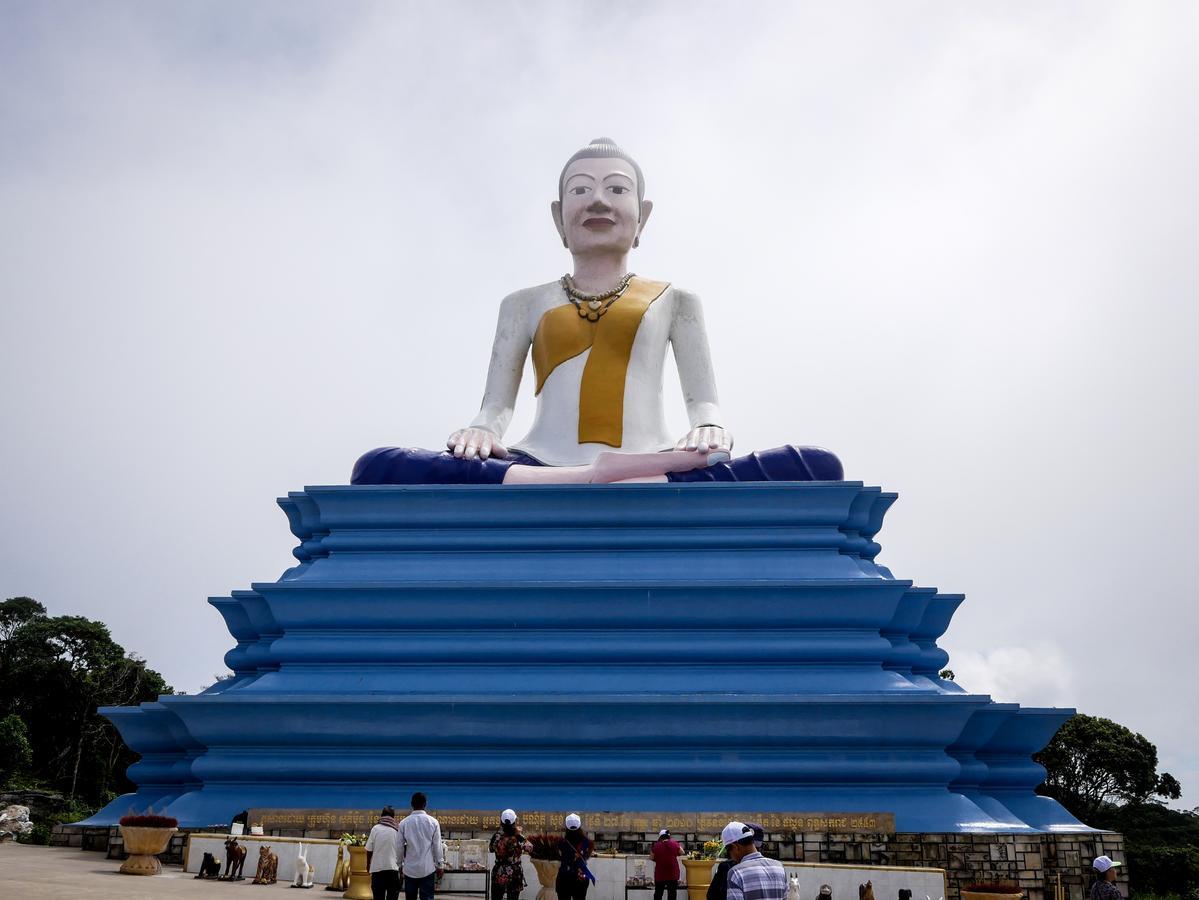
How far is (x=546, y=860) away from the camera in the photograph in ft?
25.7

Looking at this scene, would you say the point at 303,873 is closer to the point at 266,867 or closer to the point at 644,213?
the point at 266,867

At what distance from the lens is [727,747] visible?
1069cm

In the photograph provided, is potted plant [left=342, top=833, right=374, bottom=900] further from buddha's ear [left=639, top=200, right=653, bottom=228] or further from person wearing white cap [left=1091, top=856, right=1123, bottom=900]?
buddha's ear [left=639, top=200, right=653, bottom=228]

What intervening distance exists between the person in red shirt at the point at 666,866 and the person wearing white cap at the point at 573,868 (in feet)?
3.11

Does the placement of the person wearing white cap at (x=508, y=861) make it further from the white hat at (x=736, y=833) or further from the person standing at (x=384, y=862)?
the white hat at (x=736, y=833)

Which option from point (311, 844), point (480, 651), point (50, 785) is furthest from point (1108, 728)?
point (50, 785)

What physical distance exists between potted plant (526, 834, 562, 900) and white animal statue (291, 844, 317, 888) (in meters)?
2.28

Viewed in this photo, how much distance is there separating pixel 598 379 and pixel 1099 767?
19.3 m

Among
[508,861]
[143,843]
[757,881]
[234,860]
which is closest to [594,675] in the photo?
[234,860]

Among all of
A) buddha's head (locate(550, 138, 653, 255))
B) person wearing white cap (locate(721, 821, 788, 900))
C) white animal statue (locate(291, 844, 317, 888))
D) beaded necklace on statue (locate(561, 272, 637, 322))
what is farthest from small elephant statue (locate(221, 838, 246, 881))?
buddha's head (locate(550, 138, 653, 255))

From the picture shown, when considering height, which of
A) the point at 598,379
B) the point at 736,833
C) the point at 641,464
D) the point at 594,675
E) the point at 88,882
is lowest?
the point at 88,882

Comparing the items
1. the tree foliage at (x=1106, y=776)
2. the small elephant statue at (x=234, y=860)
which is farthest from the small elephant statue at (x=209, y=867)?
the tree foliage at (x=1106, y=776)

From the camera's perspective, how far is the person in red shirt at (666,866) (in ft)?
26.1

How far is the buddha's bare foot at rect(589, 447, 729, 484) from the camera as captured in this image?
12.7 m
